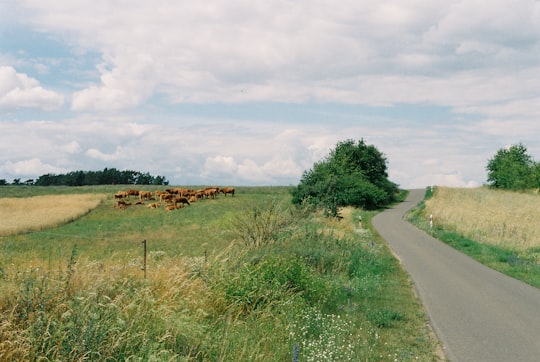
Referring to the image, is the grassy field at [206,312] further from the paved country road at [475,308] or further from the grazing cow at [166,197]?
the grazing cow at [166,197]

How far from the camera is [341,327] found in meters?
10.0

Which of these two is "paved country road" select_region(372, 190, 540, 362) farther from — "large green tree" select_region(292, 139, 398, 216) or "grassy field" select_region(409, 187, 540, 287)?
"large green tree" select_region(292, 139, 398, 216)

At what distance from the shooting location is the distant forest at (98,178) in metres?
134

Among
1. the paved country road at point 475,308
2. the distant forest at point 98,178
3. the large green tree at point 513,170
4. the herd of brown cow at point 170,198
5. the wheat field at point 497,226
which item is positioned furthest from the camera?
the distant forest at point 98,178

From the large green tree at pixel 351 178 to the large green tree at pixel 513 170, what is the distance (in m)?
33.3

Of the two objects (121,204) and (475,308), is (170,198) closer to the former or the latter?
(121,204)

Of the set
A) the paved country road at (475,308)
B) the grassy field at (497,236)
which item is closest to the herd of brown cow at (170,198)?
the grassy field at (497,236)

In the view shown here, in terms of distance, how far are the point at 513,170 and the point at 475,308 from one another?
10232 centimetres

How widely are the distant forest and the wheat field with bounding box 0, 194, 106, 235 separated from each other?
61.7 meters

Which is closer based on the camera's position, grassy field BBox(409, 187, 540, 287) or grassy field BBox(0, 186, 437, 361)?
grassy field BBox(0, 186, 437, 361)

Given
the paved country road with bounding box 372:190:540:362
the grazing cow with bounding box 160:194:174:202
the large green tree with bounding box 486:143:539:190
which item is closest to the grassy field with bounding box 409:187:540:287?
the paved country road with bounding box 372:190:540:362

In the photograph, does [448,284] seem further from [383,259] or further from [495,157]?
[495,157]

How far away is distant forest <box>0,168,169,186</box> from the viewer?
134m

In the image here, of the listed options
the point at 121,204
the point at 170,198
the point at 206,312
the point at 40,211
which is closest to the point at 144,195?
the point at 170,198
